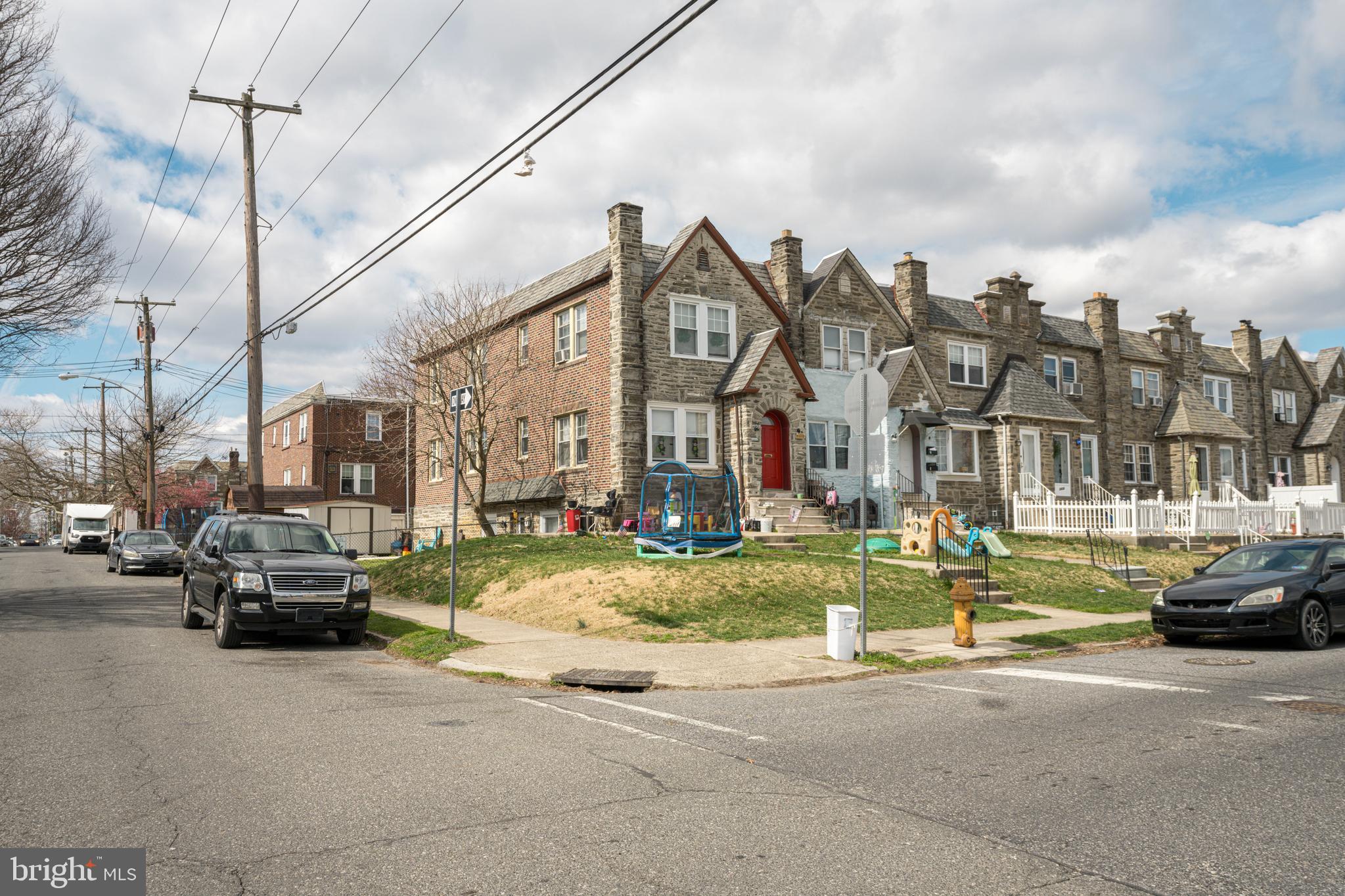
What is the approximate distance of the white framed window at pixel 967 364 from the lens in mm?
35562

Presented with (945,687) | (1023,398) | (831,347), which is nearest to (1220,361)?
(1023,398)

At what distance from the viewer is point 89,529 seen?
5222 centimetres

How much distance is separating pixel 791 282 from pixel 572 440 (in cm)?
882

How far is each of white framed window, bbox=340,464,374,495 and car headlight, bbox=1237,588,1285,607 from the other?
156 ft

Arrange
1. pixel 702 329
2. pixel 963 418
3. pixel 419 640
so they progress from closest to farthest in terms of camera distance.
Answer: pixel 419 640
pixel 702 329
pixel 963 418

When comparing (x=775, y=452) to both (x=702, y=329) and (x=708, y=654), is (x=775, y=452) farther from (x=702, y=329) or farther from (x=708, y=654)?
(x=708, y=654)

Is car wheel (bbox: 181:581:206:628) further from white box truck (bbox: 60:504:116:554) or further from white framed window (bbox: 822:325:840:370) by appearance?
white box truck (bbox: 60:504:116:554)

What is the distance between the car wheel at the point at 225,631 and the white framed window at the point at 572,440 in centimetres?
1615

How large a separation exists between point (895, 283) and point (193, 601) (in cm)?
2665

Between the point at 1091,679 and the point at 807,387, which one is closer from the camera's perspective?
the point at 1091,679

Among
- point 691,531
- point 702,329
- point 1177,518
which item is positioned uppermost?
point 702,329

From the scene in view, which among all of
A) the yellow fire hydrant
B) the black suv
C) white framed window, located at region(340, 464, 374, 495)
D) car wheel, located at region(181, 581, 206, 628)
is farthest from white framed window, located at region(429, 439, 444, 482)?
the yellow fire hydrant

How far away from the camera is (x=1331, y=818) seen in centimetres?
543

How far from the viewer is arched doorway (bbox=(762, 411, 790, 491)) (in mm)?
29375
